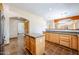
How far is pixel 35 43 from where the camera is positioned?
198 cm

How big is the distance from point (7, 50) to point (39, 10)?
1.04m

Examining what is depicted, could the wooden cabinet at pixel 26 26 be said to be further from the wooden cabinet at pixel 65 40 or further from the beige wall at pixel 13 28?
the wooden cabinet at pixel 65 40

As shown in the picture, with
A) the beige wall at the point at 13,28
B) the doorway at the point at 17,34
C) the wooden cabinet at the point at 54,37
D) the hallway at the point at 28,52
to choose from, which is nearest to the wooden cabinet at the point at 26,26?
the doorway at the point at 17,34

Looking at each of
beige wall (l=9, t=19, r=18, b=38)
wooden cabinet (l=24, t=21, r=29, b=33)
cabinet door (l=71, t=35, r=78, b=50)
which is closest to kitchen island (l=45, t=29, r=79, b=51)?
cabinet door (l=71, t=35, r=78, b=50)

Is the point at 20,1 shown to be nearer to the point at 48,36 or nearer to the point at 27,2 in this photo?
the point at 27,2

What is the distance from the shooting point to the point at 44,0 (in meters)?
1.93

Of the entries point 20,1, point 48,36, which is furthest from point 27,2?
point 48,36

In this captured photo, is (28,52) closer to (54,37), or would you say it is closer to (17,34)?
(17,34)

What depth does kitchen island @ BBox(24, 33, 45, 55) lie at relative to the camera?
6.35 feet

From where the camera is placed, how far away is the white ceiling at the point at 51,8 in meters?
1.89

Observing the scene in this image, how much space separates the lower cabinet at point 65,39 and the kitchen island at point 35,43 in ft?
0.58

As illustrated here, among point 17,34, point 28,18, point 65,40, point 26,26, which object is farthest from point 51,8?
point 17,34

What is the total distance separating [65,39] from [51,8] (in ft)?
2.38
